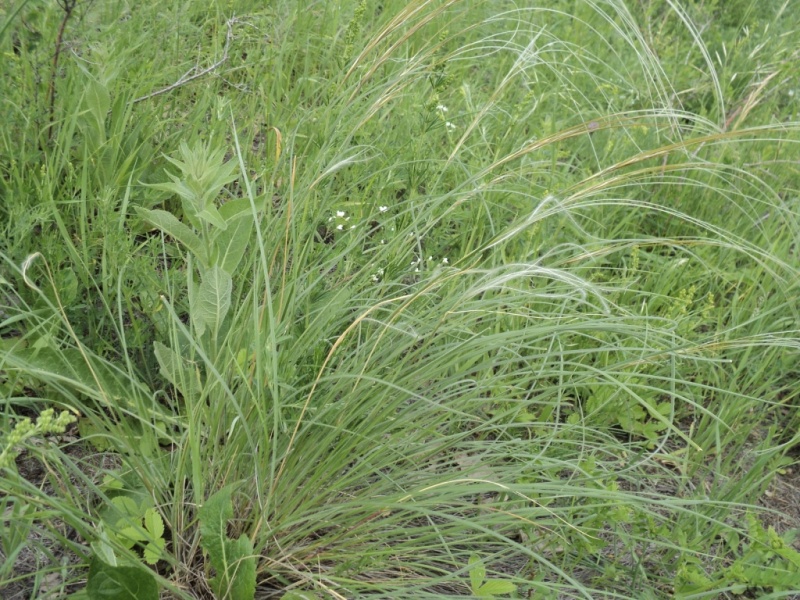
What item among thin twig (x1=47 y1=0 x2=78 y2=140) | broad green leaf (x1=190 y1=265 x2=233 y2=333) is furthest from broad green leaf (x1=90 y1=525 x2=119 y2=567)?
thin twig (x1=47 y1=0 x2=78 y2=140)

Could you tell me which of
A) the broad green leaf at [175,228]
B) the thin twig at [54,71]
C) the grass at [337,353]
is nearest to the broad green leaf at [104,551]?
the grass at [337,353]

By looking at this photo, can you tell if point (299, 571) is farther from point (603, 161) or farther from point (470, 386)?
point (603, 161)

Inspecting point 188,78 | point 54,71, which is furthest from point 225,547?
point 188,78

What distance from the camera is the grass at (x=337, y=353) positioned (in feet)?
4.80

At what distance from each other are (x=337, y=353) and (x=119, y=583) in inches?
23.5

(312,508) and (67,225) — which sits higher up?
(67,225)

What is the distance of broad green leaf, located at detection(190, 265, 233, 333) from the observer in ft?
5.00

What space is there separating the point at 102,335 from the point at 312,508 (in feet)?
2.12

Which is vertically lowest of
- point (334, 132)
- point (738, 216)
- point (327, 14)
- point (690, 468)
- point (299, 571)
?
point (690, 468)

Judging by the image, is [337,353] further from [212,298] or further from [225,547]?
[225,547]

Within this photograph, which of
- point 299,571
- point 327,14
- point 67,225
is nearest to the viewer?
point 299,571

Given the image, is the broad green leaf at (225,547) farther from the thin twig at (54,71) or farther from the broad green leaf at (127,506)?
the thin twig at (54,71)

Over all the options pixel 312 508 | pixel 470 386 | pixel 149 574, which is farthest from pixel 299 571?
pixel 470 386

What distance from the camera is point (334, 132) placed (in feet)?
6.03
